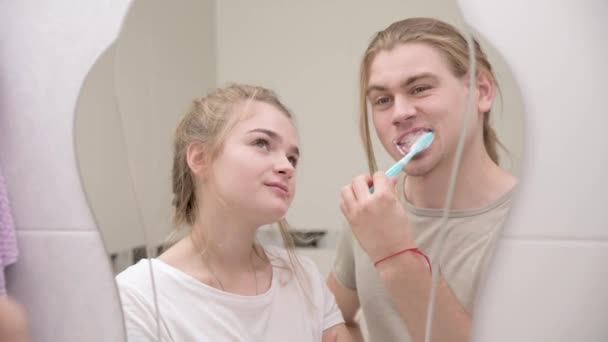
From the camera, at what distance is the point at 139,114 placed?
0.71 m

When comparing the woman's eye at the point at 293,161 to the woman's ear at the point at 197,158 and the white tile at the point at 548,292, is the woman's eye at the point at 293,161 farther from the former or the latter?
the white tile at the point at 548,292

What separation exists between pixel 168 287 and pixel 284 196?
6.7 inches

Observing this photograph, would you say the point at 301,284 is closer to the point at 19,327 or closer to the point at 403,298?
the point at 403,298

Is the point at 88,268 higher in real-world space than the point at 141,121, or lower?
lower

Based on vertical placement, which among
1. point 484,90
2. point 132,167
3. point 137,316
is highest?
point 484,90

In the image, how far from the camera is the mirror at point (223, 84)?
26.5 inches

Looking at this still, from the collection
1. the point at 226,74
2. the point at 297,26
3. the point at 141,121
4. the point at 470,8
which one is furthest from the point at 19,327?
the point at 470,8

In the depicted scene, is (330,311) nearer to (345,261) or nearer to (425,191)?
(345,261)

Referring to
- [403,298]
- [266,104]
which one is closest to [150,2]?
[266,104]

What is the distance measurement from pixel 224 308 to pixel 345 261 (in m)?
0.15

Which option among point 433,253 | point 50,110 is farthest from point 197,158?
point 433,253

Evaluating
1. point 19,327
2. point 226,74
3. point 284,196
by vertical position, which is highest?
point 226,74

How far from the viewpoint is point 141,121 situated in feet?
2.31

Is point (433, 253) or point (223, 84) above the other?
point (223, 84)
